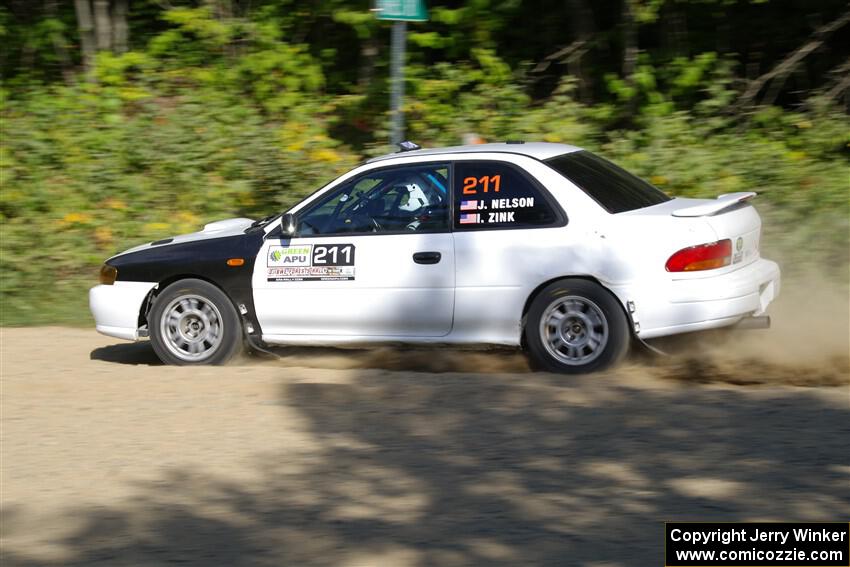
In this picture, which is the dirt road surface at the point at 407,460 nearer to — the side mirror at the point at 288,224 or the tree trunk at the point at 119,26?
the side mirror at the point at 288,224

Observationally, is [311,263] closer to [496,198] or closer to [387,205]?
[387,205]

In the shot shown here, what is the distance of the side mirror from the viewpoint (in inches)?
328

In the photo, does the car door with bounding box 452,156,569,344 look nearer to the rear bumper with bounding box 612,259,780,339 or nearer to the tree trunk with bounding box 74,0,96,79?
the rear bumper with bounding box 612,259,780,339

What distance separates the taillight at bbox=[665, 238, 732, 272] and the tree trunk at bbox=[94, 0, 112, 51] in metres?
11.8

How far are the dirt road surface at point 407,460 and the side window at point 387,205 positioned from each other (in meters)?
1.04

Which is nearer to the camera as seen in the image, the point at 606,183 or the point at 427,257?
the point at 427,257

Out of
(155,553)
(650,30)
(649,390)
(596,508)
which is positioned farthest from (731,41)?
(155,553)

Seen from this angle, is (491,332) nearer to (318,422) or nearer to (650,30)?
(318,422)

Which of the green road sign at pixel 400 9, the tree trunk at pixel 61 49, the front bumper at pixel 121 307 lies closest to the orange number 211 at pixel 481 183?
the green road sign at pixel 400 9

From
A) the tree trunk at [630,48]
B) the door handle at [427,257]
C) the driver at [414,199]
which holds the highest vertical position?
the tree trunk at [630,48]

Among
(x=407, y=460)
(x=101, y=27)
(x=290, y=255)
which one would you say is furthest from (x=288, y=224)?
(x=101, y=27)

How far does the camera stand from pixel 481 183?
26.4ft

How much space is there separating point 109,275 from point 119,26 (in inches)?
360

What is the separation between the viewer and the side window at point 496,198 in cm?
789
